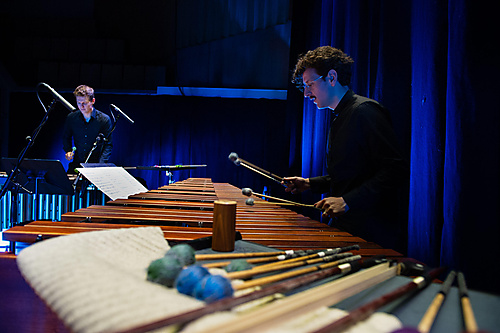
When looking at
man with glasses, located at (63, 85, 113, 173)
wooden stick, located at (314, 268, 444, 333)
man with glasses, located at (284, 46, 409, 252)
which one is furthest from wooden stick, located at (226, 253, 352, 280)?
man with glasses, located at (63, 85, 113, 173)

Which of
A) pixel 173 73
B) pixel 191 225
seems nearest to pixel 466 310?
pixel 191 225

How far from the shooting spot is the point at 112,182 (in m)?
2.69

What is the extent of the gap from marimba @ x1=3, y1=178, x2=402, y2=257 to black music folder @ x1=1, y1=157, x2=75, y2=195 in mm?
1458

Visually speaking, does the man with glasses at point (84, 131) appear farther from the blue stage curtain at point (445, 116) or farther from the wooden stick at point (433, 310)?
the wooden stick at point (433, 310)

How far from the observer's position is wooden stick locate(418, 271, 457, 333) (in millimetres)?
587

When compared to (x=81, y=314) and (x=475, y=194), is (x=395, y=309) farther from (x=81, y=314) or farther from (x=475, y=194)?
(x=475, y=194)

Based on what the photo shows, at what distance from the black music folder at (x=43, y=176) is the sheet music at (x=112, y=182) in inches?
32.8

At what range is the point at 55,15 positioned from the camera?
9359mm

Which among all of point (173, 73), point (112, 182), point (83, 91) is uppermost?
point (173, 73)

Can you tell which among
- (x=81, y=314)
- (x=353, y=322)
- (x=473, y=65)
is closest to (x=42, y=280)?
(x=81, y=314)

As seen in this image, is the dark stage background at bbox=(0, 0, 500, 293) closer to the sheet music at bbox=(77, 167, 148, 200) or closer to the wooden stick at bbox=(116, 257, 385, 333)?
the sheet music at bbox=(77, 167, 148, 200)

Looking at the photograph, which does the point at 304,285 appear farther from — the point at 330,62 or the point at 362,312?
the point at 330,62

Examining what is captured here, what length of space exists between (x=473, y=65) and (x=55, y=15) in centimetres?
1027

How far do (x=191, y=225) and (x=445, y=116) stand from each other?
1.38 metres
